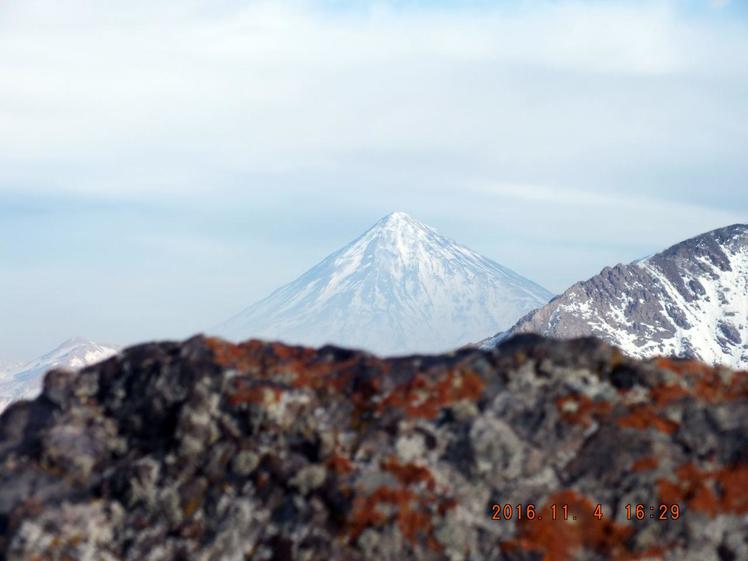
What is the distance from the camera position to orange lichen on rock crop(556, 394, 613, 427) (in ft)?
58.4

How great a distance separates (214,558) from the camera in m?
16.6

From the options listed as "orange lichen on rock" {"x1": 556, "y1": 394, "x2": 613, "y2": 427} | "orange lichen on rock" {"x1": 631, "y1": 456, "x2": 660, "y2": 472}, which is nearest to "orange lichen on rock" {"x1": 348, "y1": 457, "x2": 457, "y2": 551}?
"orange lichen on rock" {"x1": 556, "y1": 394, "x2": 613, "y2": 427}

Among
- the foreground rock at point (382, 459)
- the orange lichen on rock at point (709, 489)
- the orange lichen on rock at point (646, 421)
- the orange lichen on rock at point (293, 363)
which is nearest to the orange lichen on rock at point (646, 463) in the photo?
the foreground rock at point (382, 459)

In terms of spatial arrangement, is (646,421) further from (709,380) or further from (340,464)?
(340,464)

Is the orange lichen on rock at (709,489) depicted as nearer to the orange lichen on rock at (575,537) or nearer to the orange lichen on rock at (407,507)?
the orange lichen on rock at (575,537)

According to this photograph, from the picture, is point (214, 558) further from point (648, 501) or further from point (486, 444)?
point (648, 501)

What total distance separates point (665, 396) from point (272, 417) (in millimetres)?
7310

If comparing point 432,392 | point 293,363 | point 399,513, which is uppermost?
point 293,363

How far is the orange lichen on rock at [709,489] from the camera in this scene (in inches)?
652

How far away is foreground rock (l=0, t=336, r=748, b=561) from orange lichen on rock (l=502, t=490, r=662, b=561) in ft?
0.08

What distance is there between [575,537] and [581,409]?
2.47 meters
